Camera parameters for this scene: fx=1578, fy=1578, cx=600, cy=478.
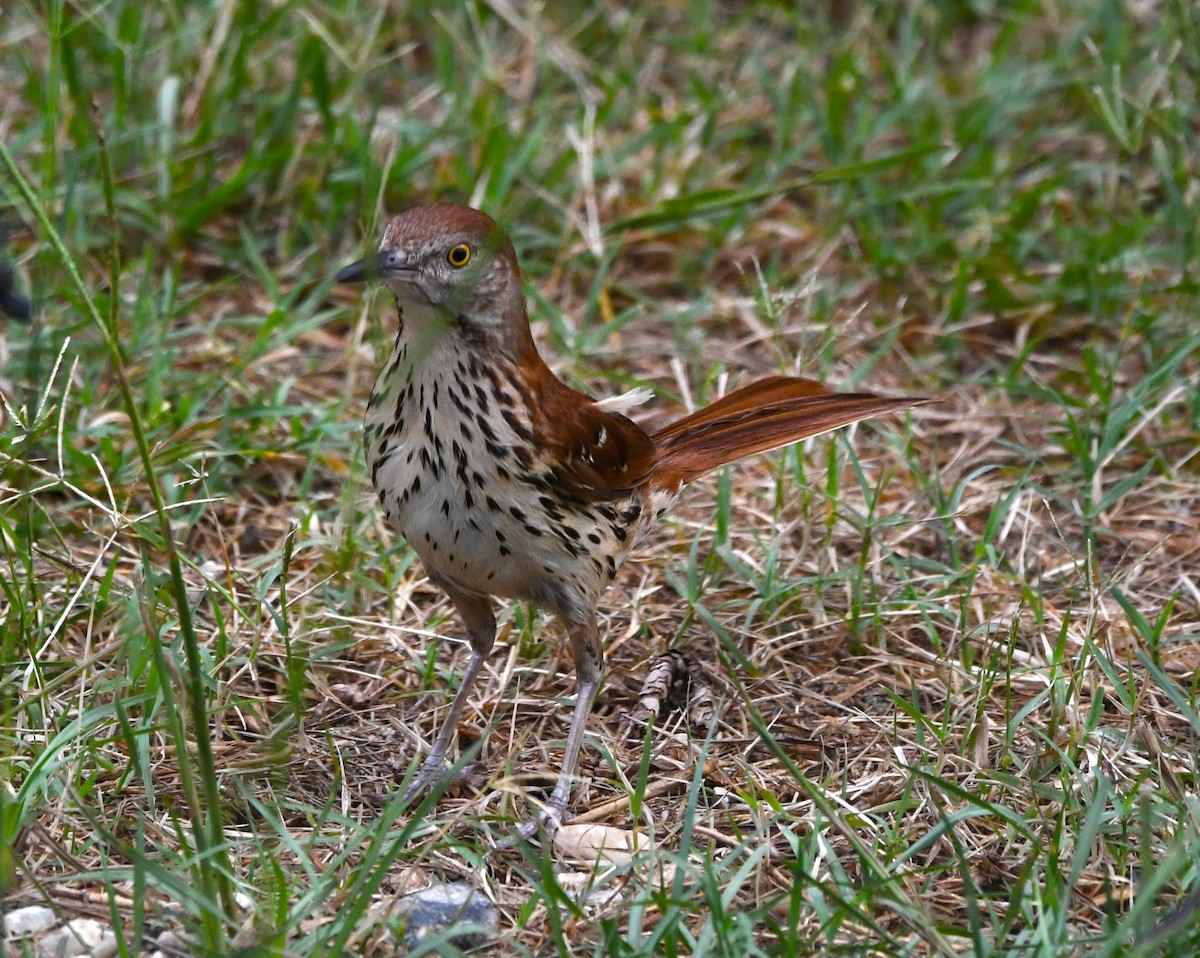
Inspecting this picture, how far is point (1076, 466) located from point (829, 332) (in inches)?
36.9

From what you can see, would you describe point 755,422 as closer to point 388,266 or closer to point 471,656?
point 471,656

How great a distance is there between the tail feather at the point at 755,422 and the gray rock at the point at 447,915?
118 centimetres

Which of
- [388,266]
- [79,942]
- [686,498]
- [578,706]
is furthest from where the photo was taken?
[686,498]

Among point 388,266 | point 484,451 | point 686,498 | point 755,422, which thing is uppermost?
point 388,266

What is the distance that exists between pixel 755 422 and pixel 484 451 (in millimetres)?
948

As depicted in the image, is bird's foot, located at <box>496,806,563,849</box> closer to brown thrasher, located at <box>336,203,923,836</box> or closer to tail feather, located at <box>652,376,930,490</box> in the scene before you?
brown thrasher, located at <box>336,203,923,836</box>

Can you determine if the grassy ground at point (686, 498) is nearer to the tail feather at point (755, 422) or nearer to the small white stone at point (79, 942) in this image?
the small white stone at point (79, 942)

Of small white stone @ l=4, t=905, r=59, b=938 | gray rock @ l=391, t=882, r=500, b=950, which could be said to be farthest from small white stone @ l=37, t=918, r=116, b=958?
gray rock @ l=391, t=882, r=500, b=950

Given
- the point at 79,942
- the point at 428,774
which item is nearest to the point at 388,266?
the point at 428,774

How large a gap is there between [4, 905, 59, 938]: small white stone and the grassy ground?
1.7 inches

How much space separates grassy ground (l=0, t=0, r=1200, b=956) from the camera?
2.90 meters

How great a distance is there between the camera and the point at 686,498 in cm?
456

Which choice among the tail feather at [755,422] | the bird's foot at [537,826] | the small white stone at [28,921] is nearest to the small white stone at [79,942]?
the small white stone at [28,921]

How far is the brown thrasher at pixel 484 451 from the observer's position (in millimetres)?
3158
